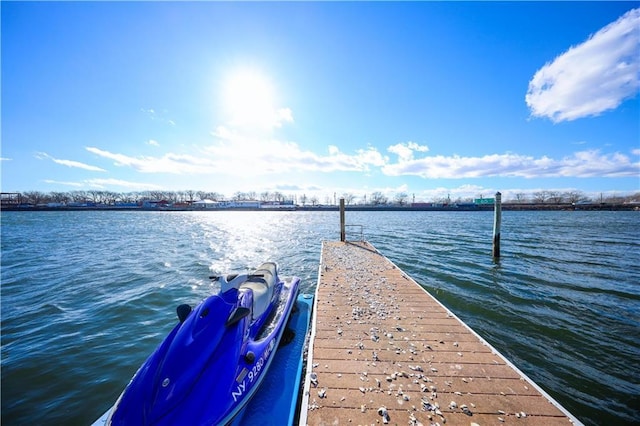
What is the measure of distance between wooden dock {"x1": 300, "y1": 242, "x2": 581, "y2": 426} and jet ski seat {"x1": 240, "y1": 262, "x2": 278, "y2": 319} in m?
1.07

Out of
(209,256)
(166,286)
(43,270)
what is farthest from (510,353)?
(43,270)

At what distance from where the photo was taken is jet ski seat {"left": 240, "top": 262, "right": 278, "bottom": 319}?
13.5ft

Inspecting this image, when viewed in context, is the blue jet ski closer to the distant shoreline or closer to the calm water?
the calm water

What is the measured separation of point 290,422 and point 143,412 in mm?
1609

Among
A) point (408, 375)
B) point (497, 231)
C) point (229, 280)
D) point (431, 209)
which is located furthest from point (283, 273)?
point (431, 209)

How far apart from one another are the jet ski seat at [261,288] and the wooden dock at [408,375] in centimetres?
107

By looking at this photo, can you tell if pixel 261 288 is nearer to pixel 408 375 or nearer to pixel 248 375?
pixel 248 375

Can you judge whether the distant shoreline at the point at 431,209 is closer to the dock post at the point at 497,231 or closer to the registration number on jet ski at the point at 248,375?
the dock post at the point at 497,231

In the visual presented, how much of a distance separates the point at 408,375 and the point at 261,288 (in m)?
2.80

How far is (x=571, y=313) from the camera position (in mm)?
6238

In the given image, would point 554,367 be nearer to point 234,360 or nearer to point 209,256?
point 234,360

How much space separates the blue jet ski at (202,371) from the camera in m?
2.22

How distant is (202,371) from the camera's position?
2559 mm

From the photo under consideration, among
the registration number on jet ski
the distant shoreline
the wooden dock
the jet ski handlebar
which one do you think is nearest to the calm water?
the wooden dock
